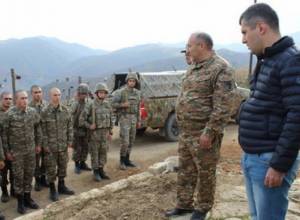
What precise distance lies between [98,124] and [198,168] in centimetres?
382

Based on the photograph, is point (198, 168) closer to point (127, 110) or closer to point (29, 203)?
point (29, 203)

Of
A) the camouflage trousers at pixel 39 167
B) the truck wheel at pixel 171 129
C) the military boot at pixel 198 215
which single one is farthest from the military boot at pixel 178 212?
the truck wheel at pixel 171 129

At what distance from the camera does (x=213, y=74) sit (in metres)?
3.78

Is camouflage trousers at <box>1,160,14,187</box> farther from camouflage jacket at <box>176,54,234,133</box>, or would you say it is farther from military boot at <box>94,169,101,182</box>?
camouflage jacket at <box>176,54,234,133</box>

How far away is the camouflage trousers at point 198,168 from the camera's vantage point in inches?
153

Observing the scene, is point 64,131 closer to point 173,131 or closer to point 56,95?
point 56,95

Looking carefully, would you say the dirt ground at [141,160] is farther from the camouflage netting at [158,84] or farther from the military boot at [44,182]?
the camouflage netting at [158,84]

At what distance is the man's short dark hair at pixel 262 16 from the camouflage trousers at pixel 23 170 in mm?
4402

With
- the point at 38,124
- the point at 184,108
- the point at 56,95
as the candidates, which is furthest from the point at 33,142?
the point at 184,108

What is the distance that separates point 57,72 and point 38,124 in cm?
15622

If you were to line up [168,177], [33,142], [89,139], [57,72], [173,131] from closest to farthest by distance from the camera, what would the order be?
1. [168,177]
2. [33,142]
3. [89,139]
4. [173,131]
5. [57,72]

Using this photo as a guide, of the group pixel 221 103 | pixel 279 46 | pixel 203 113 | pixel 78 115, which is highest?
pixel 279 46

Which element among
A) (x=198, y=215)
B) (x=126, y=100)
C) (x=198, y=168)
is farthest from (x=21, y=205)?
(x=198, y=168)

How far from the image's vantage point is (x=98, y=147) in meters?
7.52
